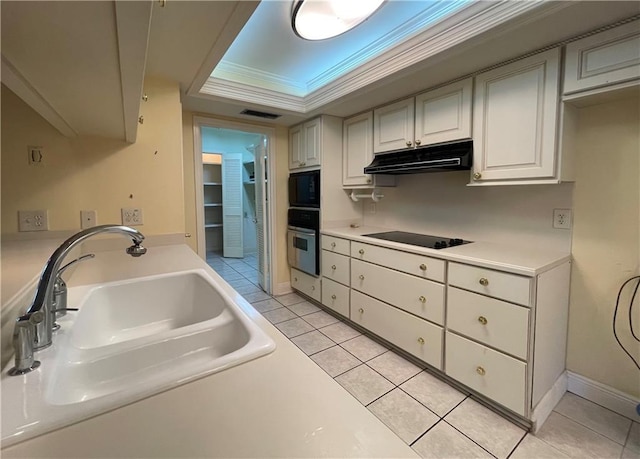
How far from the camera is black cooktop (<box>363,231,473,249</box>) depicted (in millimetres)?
2096

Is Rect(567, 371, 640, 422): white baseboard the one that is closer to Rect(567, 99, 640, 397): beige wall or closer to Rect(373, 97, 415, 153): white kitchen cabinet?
Rect(567, 99, 640, 397): beige wall

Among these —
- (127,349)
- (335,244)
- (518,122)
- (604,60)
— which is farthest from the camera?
(335,244)

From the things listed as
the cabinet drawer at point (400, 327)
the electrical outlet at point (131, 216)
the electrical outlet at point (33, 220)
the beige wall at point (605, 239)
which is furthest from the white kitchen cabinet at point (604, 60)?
the electrical outlet at point (33, 220)

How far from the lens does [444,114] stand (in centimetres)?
212

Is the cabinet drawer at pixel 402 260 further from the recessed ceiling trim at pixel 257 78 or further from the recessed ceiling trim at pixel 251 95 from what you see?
the recessed ceiling trim at pixel 257 78

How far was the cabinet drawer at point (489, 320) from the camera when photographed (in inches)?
60.1

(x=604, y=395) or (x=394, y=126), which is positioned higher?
(x=394, y=126)

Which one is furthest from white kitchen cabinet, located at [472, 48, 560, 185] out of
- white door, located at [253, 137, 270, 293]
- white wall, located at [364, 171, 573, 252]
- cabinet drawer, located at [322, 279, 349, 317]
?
white door, located at [253, 137, 270, 293]

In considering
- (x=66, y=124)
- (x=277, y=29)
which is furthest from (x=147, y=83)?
(x=277, y=29)

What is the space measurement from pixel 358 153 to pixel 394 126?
506 mm

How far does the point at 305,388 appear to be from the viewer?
1.90 ft

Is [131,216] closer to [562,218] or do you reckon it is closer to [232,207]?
[562,218]

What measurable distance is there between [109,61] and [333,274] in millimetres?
2451

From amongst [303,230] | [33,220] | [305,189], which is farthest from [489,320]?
[33,220]
